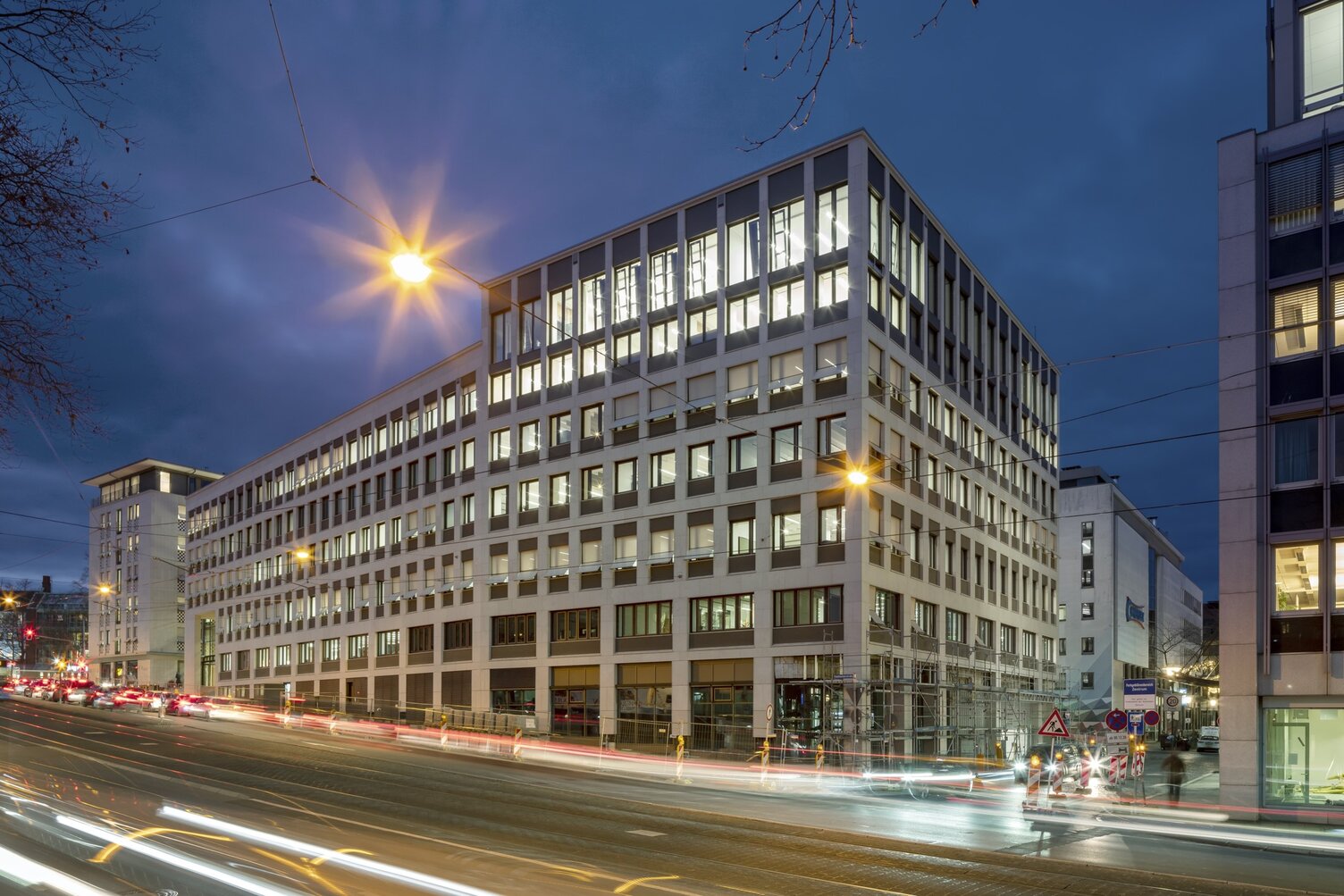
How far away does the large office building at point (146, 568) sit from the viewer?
117250 millimetres

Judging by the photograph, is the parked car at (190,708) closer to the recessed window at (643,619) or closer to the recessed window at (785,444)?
the recessed window at (643,619)

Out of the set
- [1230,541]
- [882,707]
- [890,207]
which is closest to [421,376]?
[890,207]

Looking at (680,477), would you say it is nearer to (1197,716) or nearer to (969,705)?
(969,705)

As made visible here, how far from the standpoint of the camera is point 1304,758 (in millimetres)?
28359

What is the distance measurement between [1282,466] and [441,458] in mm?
48379

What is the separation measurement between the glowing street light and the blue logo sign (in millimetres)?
87468

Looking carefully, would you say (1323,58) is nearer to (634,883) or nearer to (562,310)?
(634,883)

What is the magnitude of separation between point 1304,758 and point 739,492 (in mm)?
25021

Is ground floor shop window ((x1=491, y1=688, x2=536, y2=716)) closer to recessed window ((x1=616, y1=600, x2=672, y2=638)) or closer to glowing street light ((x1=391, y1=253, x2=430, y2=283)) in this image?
recessed window ((x1=616, y1=600, x2=672, y2=638))

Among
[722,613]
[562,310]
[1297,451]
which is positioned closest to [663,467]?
[722,613]

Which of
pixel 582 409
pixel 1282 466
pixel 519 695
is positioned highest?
pixel 582 409

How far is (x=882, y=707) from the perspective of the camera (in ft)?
149

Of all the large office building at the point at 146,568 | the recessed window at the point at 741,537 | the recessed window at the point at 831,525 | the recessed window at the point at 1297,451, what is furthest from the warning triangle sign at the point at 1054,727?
the large office building at the point at 146,568

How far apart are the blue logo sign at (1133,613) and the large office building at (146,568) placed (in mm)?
89785
